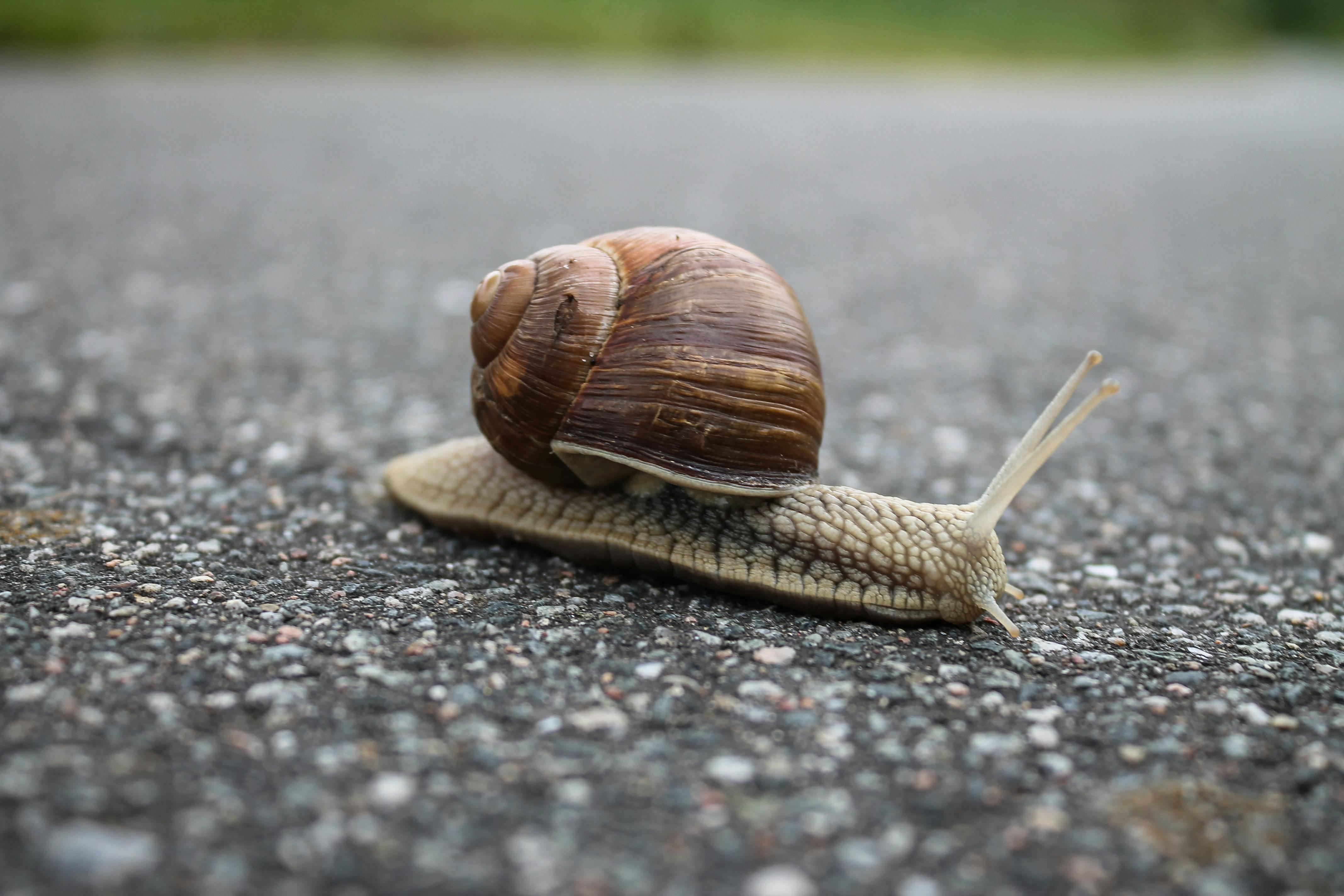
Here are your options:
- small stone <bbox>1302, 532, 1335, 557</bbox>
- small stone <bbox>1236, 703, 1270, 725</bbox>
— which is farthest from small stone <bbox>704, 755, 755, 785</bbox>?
small stone <bbox>1302, 532, 1335, 557</bbox>

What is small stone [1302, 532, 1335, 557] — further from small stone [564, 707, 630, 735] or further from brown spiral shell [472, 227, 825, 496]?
small stone [564, 707, 630, 735]

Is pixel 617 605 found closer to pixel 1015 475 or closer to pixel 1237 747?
pixel 1015 475

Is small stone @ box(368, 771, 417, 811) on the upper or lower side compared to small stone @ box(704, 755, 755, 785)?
lower

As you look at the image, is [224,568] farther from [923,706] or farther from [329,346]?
[329,346]

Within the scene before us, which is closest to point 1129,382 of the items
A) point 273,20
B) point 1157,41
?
point 273,20

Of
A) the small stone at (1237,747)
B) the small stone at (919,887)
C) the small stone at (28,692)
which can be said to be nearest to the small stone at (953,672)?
the small stone at (1237,747)

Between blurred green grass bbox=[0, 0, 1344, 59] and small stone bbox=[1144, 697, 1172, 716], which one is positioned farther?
blurred green grass bbox=[0, 0, 1344, 59]

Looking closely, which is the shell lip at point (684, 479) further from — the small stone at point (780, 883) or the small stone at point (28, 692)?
the small stone at point (28, 692)
